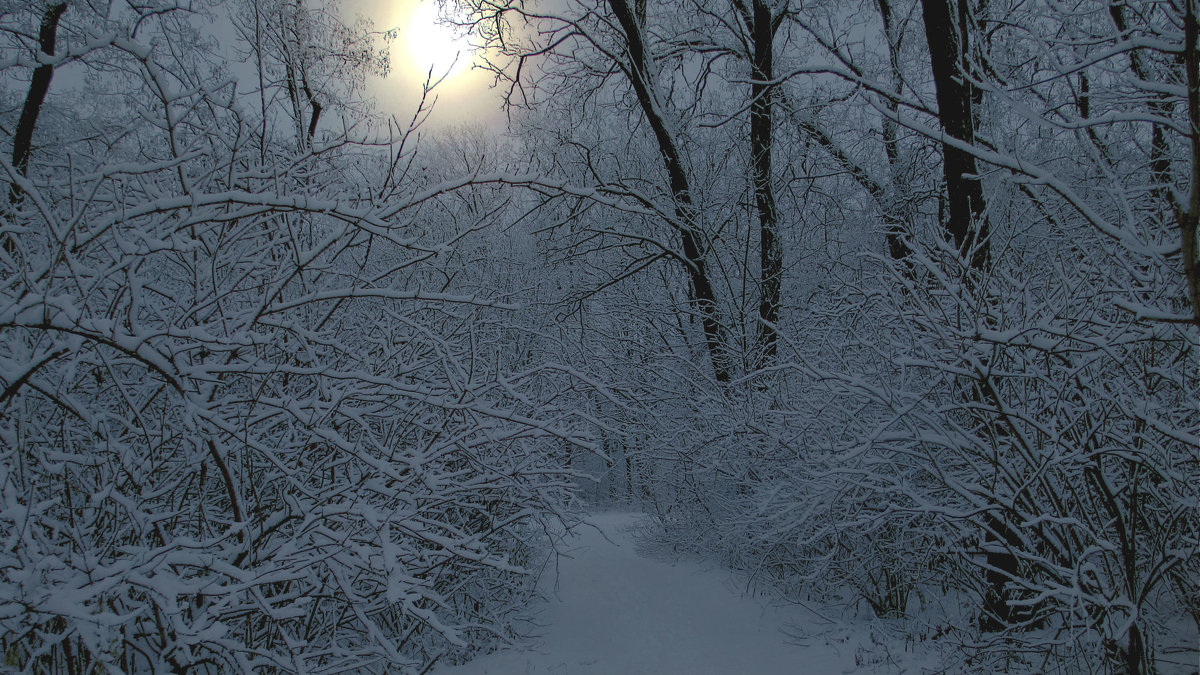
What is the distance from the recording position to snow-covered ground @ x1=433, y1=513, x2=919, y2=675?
4730 mm

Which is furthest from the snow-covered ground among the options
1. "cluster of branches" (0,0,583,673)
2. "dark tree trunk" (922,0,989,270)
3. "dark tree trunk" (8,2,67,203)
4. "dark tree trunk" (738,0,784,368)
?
"dark tree trunk" (8,2,67,203)

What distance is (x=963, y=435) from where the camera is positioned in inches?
131

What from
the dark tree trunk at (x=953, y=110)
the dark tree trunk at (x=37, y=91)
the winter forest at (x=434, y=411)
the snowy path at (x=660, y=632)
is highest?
the dark tree trunk at (x=37, y=91)

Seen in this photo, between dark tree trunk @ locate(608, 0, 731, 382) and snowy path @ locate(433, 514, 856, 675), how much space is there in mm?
2823

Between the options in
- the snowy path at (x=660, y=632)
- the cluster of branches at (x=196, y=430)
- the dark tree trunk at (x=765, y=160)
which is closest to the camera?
the cluster of branches at (x=196, y=430)

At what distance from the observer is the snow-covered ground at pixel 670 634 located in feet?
15.5

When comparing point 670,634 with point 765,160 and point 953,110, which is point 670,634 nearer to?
point 953,110

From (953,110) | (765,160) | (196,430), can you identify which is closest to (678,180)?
(765,160)

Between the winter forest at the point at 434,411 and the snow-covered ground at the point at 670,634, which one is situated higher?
the winter forest at the point at 434,411

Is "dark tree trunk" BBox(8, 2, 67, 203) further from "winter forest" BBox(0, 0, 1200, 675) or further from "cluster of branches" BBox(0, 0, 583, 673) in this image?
"cluster of branches" BBox(0, 0, 583, 673)

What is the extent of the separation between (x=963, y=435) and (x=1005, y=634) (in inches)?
43.1

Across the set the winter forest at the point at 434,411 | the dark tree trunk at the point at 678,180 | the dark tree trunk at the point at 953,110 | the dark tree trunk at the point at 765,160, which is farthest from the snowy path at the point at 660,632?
the dark tree trunk at the point at 953,110

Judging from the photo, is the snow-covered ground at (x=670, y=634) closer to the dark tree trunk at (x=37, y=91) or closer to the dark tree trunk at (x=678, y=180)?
the dark tree trunk at (x=678, y=180)

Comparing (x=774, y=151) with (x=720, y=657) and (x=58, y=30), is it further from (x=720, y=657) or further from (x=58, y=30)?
(x=58, y=30)
